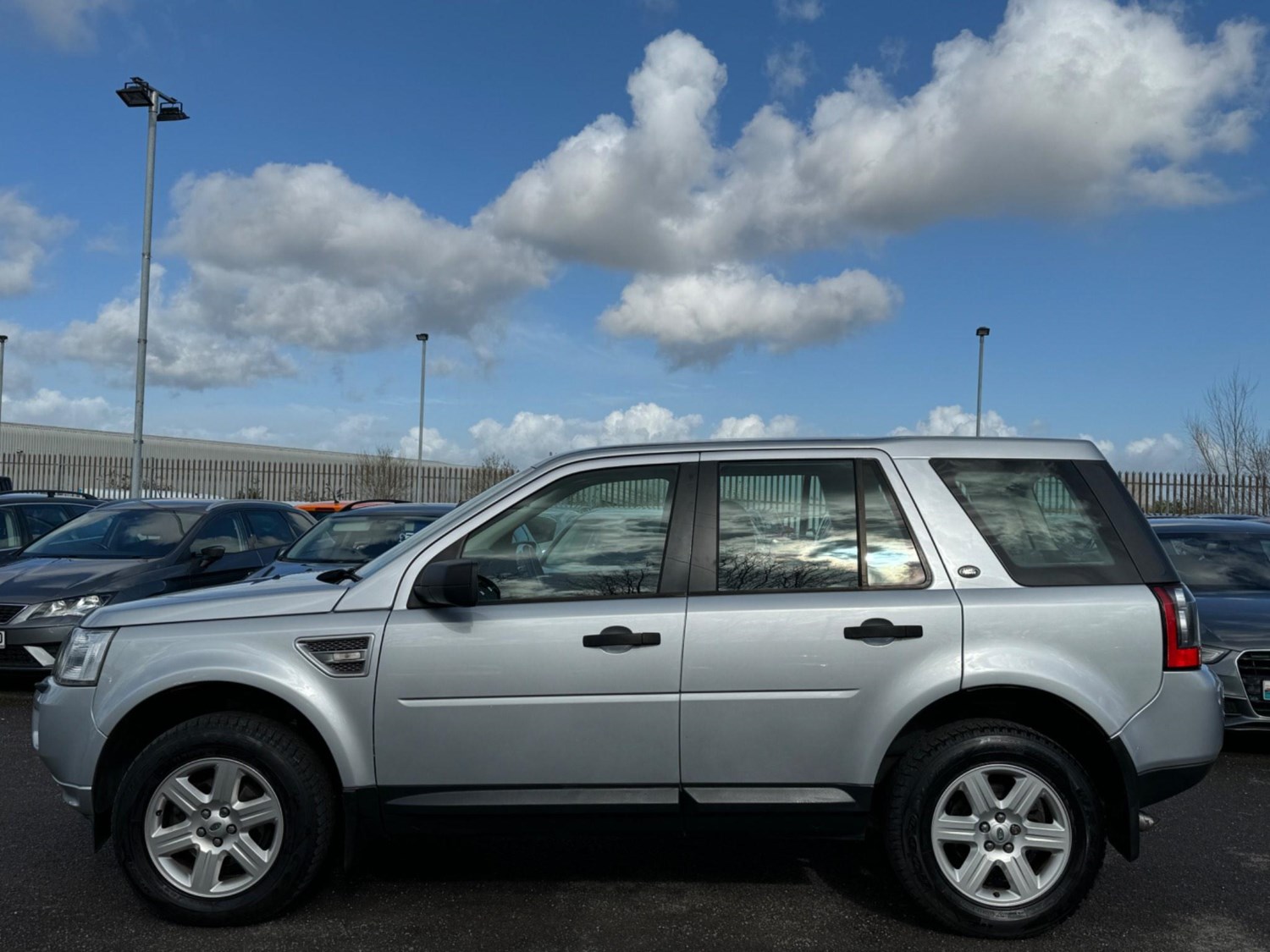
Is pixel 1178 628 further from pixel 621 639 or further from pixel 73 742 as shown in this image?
pixel 73 742

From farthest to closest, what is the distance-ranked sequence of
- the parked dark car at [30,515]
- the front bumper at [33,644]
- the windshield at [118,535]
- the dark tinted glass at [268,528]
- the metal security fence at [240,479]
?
1. the metal security fence at [240,479]
2. the parked dark car at [30,515]
3. the dark tinted glass at [268,528]
4. the windshield at [118,535]
5. the front bumper at [33,644]

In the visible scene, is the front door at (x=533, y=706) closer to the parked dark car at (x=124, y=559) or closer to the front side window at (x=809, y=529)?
Answer: the front side window at (x=809, y=529)

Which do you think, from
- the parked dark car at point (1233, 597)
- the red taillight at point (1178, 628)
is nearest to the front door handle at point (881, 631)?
the red taillight at point (1178, 628)

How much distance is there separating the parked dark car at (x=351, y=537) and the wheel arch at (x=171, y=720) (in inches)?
177

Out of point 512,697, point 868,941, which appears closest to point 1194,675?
point 868,941

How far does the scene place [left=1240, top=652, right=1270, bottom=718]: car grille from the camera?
665cm

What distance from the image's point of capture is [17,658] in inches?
332

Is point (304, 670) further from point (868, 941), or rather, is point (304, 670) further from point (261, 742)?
point (868, 941)

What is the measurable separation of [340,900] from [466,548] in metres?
1.52

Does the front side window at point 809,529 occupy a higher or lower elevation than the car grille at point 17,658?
higher

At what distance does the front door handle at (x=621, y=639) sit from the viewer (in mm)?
3996

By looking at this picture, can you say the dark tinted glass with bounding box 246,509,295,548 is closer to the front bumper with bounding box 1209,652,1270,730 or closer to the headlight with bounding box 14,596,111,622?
the headlight with bounding box 14,596,111,622

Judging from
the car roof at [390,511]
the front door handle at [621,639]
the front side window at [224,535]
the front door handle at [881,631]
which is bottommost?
the front door handle at [621,639]

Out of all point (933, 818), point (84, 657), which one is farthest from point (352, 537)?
point (933, 818)
